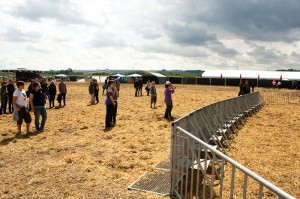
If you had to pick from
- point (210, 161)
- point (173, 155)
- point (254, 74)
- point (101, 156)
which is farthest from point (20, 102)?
point (254, 74)

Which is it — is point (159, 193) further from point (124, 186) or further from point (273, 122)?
point (273, 122)

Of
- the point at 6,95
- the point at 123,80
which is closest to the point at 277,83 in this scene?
the point at 123,80

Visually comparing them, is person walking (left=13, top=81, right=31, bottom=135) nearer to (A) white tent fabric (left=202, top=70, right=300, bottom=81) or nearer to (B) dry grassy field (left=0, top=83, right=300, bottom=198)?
(B) dry grassy field (left=0, top=83, right=300, bottom=198)

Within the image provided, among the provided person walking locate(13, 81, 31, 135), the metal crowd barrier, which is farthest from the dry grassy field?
the metal crowd barrier

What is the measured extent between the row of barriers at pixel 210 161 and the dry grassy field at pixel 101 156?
63 centimetres

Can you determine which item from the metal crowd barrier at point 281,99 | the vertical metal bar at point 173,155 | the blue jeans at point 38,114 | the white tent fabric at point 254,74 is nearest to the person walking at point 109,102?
the blue jeans at point 38,114

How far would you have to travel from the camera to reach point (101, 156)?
8.05 meters

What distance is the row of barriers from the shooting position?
394 cm

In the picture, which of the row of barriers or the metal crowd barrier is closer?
the row of barriers

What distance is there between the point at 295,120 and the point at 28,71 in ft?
178

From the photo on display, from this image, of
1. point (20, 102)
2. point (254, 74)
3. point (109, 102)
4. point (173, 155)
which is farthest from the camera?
point (254, 74)

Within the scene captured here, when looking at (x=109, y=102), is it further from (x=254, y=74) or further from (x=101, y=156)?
(x=254, y=74)

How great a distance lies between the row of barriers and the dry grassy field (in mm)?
629

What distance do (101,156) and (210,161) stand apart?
3.10 meters
